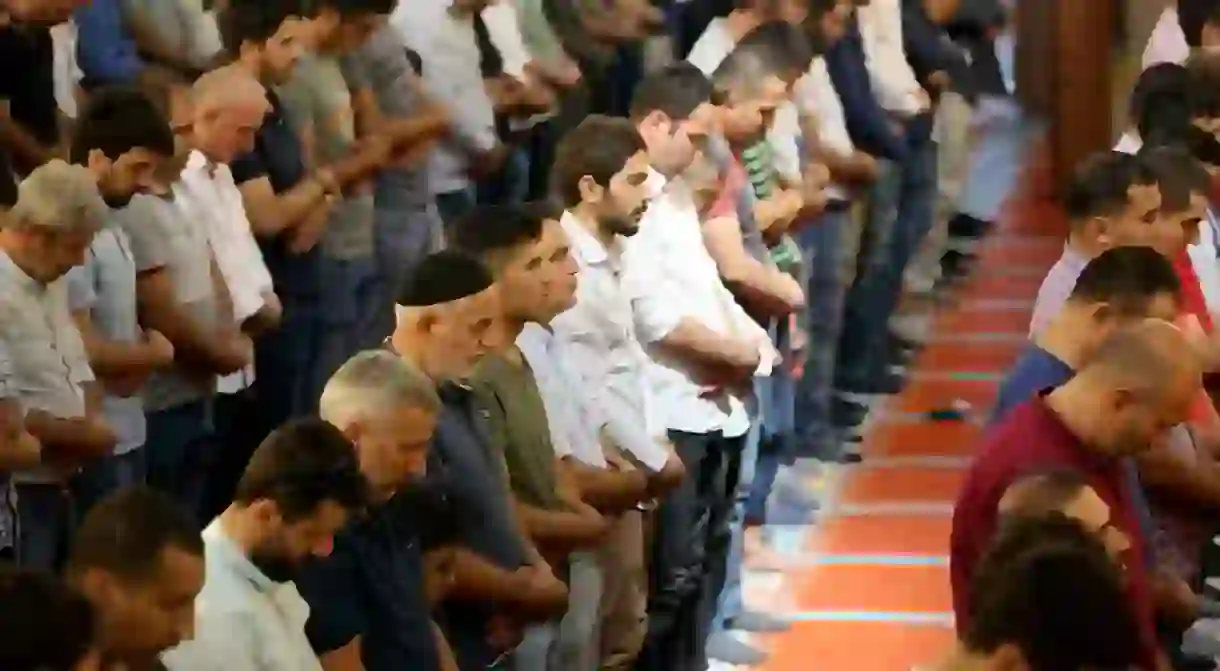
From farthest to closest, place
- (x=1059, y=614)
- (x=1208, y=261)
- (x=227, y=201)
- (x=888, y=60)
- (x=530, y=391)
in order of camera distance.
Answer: (x=888, y=60), (x=1208, y=261), (x=227, y=201), (x=530, y=391), (x=1059, y=614)

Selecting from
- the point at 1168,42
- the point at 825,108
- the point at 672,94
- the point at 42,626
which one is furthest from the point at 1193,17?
the point at 42,626

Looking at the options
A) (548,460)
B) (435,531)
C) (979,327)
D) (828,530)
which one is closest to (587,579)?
(548,460)

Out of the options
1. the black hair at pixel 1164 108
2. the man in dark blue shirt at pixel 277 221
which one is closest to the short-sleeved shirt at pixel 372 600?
the man in dark blue shirt at pixel 277 221

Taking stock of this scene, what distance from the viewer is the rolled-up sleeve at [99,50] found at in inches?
138

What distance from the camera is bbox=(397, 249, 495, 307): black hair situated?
2.55 meters

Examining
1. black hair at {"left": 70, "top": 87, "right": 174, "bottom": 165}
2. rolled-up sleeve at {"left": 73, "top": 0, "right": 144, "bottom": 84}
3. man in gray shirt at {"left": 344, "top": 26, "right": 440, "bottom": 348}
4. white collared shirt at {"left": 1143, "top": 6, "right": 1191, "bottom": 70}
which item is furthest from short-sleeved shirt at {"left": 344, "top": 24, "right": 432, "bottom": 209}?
white collared shirt at {"left": 1143, "top": 6, "right": 1191, "bottom": 70}

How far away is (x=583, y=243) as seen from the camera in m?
3.18

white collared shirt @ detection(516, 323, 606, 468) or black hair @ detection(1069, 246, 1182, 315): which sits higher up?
black hair @ detection(1069, 246, 1182, 315)

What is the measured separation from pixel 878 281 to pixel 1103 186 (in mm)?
2031

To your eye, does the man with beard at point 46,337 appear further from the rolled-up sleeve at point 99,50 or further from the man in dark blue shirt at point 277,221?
the rolled-up sleeve at point 99,50

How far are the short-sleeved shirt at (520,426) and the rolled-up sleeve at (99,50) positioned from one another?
1.22 m

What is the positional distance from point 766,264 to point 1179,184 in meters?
0.89

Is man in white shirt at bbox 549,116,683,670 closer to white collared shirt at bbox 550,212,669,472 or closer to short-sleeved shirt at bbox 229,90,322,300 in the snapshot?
white collared shirt at bbox 550,212,669,472

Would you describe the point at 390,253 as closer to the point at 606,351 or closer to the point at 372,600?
the point at 606,351
